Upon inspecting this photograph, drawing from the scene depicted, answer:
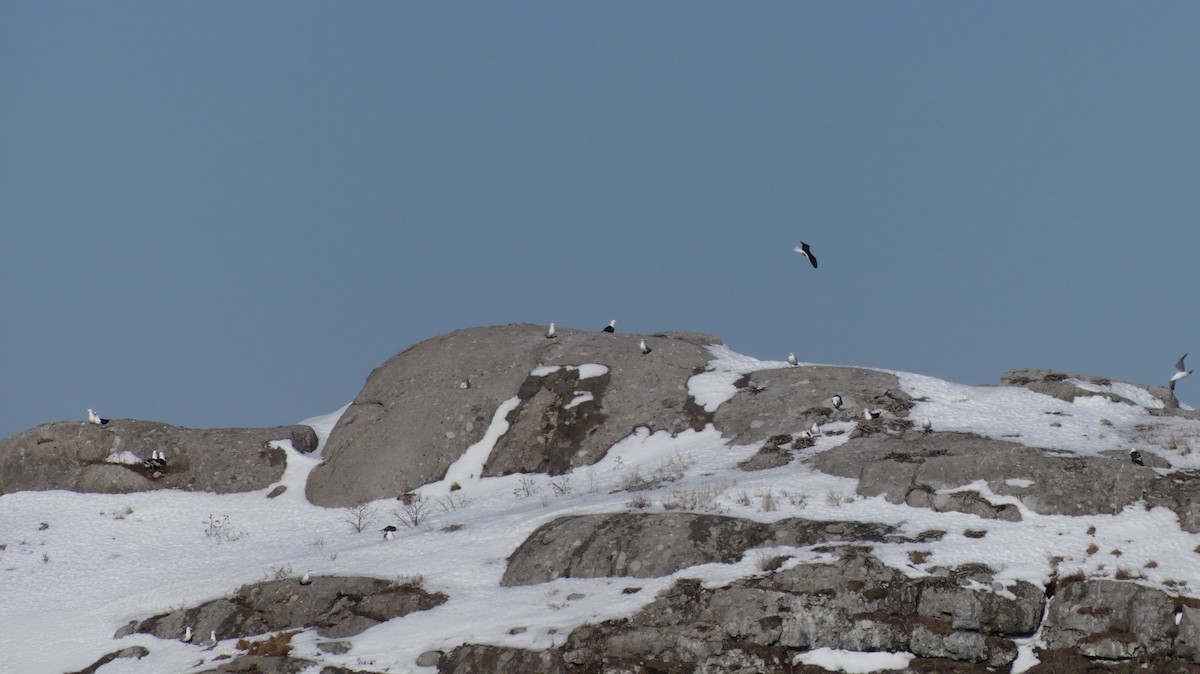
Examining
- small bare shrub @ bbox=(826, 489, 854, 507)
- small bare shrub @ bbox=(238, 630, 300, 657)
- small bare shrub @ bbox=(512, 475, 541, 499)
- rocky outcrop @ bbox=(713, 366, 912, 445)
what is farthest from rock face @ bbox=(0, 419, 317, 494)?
small bare shrub @ bbox=(826, 489, 854, 507)

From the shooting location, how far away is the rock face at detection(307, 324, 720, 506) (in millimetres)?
44375

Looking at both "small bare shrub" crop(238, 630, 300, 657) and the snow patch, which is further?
"small bare shrub" crop(238, 630, 300, 657)

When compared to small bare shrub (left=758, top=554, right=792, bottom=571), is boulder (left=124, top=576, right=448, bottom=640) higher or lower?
lower

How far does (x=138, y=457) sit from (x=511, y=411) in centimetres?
1437

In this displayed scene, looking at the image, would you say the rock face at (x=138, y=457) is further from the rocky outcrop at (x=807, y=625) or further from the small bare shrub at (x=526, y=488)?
the rocky outcrop at (x=807, y=625)

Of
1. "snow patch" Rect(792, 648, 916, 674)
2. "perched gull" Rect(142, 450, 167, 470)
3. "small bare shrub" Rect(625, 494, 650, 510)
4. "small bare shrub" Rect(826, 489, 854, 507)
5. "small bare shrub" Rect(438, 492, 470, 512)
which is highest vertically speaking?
"perched gull" Rect(142, 450, 167, 470)

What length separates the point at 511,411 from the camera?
46188mm

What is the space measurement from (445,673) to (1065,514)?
15462 mm

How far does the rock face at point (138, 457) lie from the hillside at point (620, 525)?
0.11 metres

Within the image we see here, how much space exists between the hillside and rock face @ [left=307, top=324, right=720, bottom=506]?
11 cm

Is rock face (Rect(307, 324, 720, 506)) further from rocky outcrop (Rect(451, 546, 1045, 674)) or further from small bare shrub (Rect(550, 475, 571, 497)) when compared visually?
rocky outcrop (Rect(451, 546, 1045, 674))

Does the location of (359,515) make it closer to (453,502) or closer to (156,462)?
(453,502)

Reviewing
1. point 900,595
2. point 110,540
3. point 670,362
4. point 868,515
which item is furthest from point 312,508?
point 900,595

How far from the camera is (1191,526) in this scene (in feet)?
99.3
